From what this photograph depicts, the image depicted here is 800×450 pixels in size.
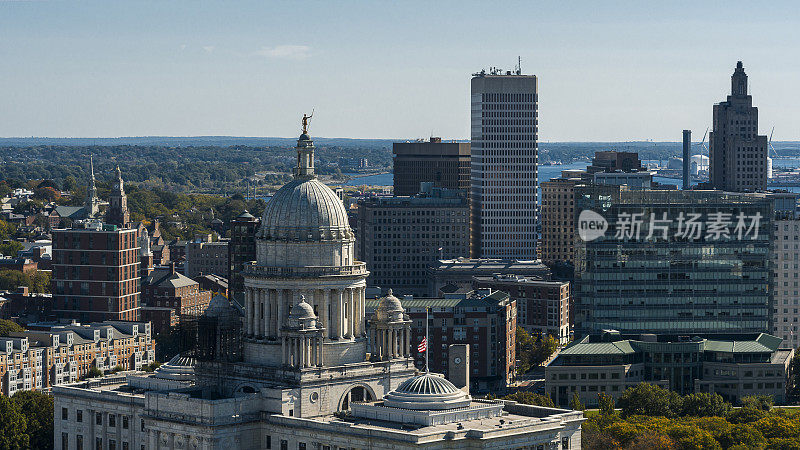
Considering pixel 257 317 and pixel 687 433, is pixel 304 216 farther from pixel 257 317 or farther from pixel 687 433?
pixel 687 433

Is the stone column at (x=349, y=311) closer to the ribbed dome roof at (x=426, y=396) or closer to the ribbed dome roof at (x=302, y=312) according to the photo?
the ribbed dome roof at (x=302, y=312)

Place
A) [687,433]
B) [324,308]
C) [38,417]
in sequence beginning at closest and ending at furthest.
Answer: [324,308]
[687,433]
[38,417]

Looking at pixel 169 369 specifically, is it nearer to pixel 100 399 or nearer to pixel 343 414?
pixel 100 399

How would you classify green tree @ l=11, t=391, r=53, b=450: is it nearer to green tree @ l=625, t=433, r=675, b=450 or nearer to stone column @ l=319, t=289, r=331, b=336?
stone column @ l=319, t=289, r=331, b=336

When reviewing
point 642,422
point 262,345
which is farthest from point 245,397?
point 642,422

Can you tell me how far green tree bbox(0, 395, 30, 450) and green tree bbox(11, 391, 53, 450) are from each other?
0.90 m

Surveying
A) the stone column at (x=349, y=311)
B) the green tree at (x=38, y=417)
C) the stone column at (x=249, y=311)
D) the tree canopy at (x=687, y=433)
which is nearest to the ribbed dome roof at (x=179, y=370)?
the stone column at (x=249, y=311)

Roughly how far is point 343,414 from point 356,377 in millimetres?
4843

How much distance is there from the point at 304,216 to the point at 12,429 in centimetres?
4237

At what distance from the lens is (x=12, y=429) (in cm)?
17038

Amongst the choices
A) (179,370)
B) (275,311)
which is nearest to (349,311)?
(275,311)

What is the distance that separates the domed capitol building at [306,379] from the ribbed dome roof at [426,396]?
11cm

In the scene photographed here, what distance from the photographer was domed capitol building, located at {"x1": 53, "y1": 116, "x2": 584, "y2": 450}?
446ft

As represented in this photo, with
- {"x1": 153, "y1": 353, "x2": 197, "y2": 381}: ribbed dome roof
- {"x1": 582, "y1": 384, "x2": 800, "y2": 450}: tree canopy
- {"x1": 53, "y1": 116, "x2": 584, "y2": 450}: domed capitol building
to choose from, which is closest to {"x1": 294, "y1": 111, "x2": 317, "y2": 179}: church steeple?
{"x1": 53, "y1": 116, "x2": 584, "y2": 450}: domed capitol building
